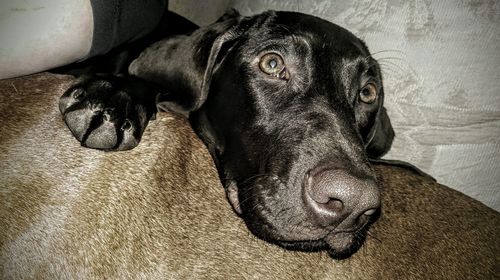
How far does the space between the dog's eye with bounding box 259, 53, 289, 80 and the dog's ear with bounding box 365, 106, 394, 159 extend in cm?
93

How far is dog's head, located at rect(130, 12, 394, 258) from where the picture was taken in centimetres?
197

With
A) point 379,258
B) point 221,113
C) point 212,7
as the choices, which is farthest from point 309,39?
point 212,7

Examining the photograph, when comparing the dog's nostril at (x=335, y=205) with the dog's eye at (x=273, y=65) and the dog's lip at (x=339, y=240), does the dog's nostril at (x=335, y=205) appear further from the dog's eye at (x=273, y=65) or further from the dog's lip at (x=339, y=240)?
the dog's eye at (x=273, y=65)

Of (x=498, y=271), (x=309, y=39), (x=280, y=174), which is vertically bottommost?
(x=498, y=271)

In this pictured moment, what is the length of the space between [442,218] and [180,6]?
10.3 ft

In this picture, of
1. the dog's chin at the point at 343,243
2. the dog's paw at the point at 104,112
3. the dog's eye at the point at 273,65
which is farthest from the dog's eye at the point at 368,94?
the dog's paw at the point at 104,112

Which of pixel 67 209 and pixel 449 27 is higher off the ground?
pixel 449 27

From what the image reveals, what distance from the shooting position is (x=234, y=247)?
2082 mm

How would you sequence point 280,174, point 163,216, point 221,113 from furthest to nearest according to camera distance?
point 221,113 → point 280,174 → point 163,216

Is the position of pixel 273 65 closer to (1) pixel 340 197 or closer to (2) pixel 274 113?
(2) pixel 274 113

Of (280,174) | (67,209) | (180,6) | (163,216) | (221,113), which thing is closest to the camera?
(67,209)

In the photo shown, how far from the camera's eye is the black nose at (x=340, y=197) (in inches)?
70.9

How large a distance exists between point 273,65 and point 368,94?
2.56ft

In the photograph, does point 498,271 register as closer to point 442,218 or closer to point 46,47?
point 442,218
